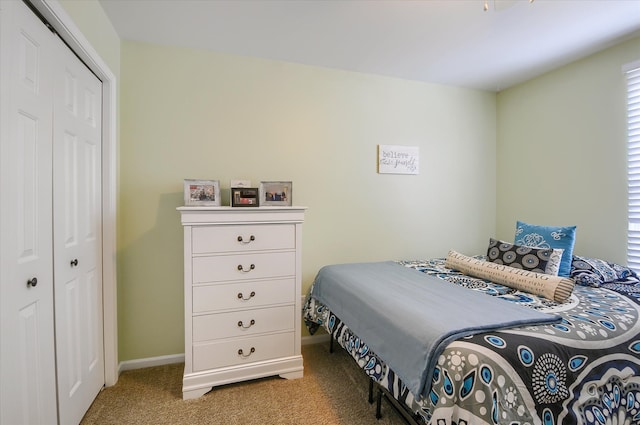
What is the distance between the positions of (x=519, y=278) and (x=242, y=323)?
182 cm

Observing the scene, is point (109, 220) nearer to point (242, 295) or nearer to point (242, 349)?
point (242, 295)

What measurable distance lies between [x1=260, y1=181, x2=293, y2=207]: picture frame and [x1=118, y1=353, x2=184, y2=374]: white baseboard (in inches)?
56.7

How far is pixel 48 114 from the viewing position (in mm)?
1340

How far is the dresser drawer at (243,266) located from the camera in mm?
1953

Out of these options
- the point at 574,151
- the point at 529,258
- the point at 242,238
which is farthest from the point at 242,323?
the point at 574,151

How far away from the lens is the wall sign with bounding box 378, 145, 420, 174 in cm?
292

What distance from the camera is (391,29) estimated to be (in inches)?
83.3

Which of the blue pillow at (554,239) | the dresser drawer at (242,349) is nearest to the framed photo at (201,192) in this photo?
the dresser drawer at (242,349)

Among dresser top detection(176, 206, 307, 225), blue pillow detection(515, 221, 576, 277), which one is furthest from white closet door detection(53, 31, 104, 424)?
blue pillow detection(515, 221, 576, 277)

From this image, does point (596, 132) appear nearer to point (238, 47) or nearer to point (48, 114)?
point (238, 47)

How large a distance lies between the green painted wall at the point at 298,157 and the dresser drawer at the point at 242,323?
56 centimetres

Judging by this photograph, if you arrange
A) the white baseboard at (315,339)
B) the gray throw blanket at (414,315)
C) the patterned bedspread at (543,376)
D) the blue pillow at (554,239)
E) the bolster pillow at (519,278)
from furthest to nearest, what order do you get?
the white baseboard at (315,339) < the blue pillow at (554,239) < the bolster pillow at (519,278) < the gray throw blanket at (414,315) < the patterned bedspread at (543,376)

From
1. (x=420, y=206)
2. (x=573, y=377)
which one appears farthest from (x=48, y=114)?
(x=420, y=206)

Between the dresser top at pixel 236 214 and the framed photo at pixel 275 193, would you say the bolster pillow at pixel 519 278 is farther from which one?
the framed photo at pixel 275 193
